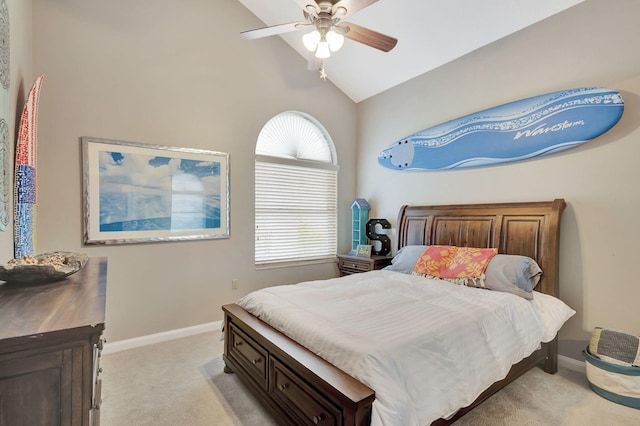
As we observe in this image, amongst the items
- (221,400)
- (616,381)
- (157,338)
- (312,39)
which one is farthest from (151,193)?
(616,381)

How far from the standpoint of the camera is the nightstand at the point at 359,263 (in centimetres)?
389

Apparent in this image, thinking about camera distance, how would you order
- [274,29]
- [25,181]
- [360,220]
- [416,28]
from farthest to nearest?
[360,220] < [416,28] < [274,29] < [25,181]

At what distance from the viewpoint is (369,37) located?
2.32 metres

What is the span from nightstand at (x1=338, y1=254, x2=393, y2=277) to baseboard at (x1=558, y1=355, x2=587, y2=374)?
1.92 meters

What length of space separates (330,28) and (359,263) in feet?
9.09

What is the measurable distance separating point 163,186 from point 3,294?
2.21m

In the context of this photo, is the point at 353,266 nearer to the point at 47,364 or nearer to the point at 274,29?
the point at 274,29

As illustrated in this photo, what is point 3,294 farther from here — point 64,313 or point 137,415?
point 137,415

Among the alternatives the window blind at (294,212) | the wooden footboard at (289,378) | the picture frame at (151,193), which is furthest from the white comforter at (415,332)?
the window blind at (294,212)

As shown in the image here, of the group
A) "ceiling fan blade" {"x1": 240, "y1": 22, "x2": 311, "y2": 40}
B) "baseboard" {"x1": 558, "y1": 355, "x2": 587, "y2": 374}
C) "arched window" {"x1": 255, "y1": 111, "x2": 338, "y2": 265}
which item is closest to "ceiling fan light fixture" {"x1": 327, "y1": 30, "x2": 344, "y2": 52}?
"ceiling fan blade" {"x1": 240, "y1": 22, "x2": 311, "y2": 40}

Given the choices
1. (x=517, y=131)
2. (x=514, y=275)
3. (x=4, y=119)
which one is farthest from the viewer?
(x=517, y=131)

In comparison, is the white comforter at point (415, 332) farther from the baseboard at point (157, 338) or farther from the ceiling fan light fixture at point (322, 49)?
the ceiling fan light fixture at point (322, 49)

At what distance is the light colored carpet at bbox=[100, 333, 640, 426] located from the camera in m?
1.97

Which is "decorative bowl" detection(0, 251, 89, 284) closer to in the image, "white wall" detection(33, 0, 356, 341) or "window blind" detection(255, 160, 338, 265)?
"white wall" detection(33, 0, 356, 341)
